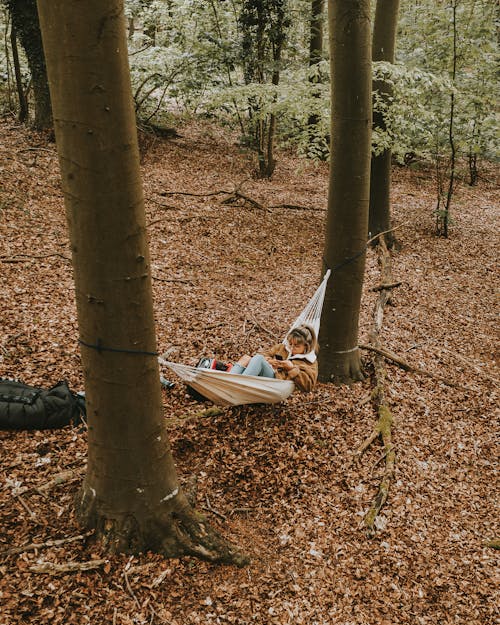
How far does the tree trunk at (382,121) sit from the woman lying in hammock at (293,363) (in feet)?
12.6

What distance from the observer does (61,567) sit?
2201 millimetres

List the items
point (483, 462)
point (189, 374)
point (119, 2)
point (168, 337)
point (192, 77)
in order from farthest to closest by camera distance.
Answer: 1. point (192, 77)
2. point (168, 337)
3. point (483, 462)
4. point (189, 374)
5. point (119, 2)

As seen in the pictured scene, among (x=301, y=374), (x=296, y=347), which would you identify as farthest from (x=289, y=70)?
(x=301, y=374)

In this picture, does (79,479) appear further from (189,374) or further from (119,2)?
(119,2)

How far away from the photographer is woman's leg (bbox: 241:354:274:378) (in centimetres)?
354

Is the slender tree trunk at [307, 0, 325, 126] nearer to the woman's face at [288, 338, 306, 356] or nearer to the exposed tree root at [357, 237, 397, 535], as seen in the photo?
the exposed tree root at [357, 237, 397, 535]

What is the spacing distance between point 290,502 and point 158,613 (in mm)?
1124

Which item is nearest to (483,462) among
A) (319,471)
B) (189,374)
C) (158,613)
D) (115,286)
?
(319,471)

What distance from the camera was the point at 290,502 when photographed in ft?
10.1

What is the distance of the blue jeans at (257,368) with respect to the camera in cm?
354

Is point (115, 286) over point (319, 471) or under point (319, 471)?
over

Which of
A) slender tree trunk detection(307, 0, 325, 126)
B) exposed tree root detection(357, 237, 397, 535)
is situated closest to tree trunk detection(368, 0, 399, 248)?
exposed tree root detection(357, 237, 397, 535)

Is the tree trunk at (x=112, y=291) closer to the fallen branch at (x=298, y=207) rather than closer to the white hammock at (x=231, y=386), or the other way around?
the white hammock at (x=231, y=386)

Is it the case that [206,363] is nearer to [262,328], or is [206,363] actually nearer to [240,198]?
[262,328]
